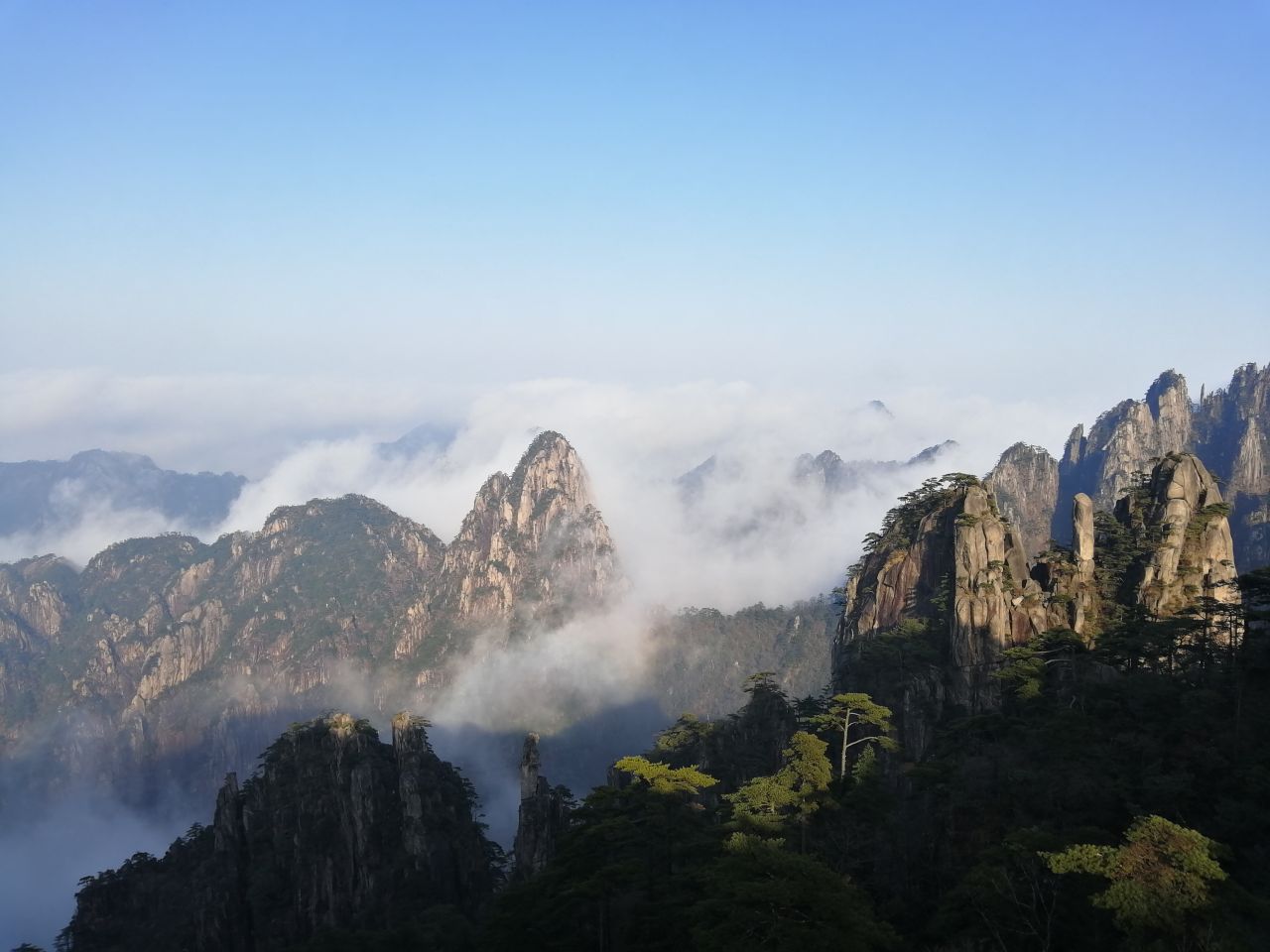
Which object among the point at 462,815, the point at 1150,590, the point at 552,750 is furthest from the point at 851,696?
the point at 552,750

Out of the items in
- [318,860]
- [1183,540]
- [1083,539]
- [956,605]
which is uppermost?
[1083,539]

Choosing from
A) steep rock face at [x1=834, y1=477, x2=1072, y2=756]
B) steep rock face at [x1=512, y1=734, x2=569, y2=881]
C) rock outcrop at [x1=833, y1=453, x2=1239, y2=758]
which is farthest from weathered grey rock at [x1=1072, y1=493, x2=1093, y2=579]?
steep rock face at [x1=512, y1=734, x2=569, y2=881]

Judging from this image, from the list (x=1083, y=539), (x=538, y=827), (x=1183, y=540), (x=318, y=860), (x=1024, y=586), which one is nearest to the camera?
(x=1183, y=540)

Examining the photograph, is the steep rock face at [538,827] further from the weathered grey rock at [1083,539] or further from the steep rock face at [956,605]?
the weathered grey rock at [1083,539]

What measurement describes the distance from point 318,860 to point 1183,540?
2939 inches

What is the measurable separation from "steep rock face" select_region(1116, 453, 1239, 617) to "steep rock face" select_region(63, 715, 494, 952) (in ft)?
190

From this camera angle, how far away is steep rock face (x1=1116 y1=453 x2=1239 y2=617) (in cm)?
7825

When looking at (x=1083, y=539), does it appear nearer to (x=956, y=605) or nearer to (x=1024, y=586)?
(x=1024, y=586)

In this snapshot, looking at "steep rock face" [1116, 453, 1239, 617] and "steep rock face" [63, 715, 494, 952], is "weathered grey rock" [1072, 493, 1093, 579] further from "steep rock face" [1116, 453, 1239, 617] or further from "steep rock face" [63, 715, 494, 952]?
"steep rock face" [63, 715, 494, 952]

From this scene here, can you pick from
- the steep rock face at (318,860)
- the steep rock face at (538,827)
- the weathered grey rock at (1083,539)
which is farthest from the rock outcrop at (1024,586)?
the steep rock face at (318,860)

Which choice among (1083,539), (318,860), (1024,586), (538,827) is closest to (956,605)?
(1024,586)

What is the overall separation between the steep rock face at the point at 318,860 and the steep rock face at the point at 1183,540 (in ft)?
190

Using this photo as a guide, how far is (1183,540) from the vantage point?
81062 millimetres

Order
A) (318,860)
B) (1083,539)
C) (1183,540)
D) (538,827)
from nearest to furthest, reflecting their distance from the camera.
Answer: (1183,540), (1083,539), (538,827), (318,860)
